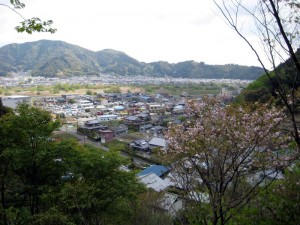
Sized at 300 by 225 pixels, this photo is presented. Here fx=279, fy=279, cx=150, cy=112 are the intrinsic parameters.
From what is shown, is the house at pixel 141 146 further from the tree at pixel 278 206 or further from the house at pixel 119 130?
the tree at pixel 278 206

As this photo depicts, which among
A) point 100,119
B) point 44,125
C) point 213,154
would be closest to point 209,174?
point 213,154

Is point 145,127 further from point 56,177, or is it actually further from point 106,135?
point 56,177

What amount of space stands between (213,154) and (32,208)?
3.80m

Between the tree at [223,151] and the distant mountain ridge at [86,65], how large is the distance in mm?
83370

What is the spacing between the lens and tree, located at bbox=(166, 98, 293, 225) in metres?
4.02

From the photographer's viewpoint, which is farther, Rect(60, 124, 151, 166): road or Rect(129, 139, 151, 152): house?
Rect(129, 139, 151, 152): house

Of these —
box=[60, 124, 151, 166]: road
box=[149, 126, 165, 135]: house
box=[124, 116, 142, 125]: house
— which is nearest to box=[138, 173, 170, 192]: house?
box=[60, 124, 151, 166]: road

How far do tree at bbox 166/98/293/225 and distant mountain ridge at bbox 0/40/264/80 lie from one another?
83370 mm

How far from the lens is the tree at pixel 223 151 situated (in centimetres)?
402

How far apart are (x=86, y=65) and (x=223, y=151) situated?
352ft

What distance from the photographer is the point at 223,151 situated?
412 centimetres

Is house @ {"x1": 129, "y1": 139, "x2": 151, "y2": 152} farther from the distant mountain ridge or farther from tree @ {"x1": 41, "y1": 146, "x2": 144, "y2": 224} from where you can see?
the distant mountain ridge

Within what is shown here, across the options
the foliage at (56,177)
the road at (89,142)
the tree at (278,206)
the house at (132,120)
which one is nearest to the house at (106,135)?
the road at (89,142)

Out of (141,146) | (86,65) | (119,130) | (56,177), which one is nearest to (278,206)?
(56,177)
